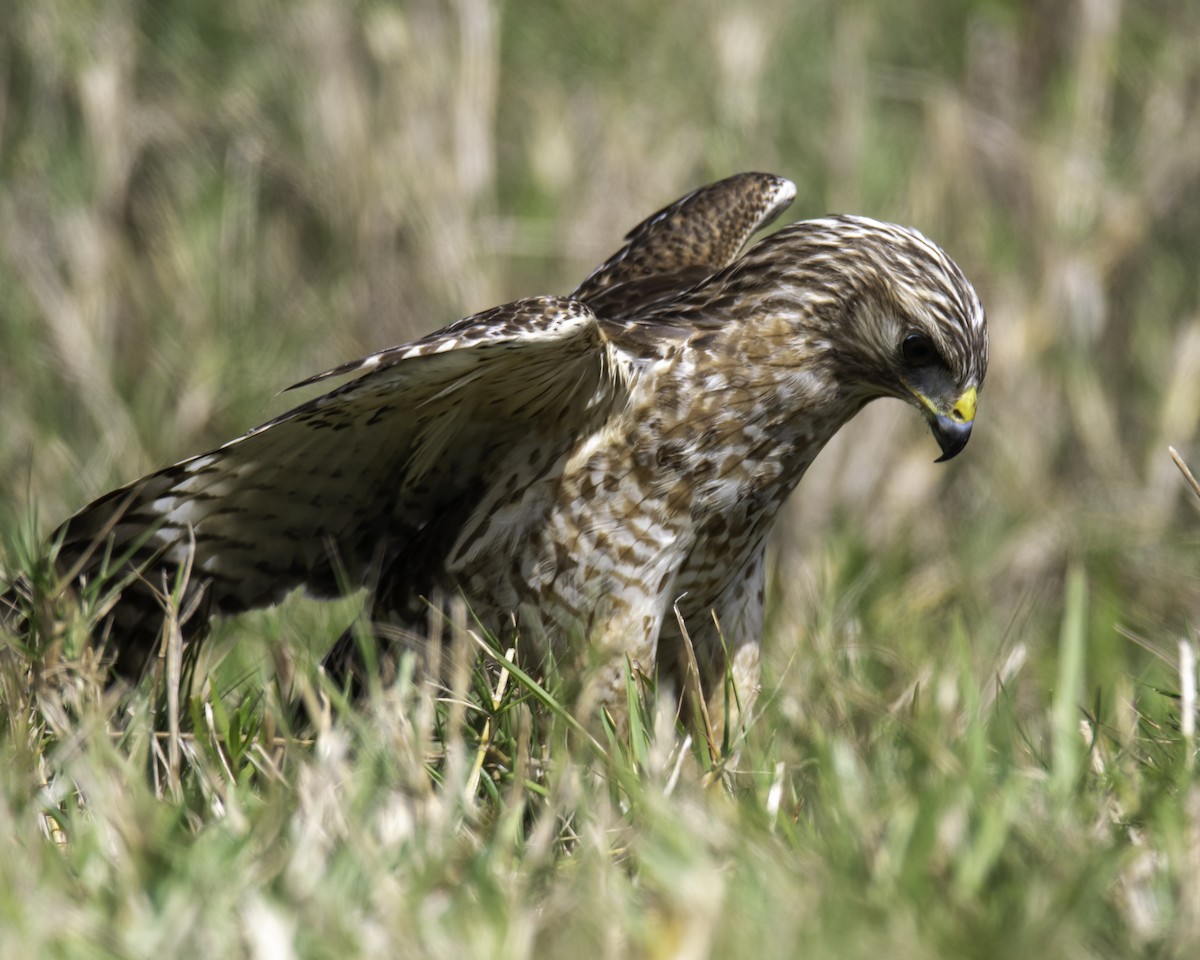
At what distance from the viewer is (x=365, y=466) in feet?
13.1

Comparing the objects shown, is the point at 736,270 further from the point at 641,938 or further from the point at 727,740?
the point at 641,938

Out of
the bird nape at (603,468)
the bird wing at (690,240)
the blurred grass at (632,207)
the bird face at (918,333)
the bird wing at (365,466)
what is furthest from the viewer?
the blurred grass at (632,207)

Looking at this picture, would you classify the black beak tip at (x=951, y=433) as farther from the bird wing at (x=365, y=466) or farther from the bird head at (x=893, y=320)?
the bird wing at (x=365, y=466)

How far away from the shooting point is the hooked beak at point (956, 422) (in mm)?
3928

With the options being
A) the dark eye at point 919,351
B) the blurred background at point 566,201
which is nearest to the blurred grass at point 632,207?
the blurred background at point 566,201

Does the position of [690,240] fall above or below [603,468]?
above

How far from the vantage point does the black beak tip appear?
392 centimetres

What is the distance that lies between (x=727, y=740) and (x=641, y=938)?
112 centimetres

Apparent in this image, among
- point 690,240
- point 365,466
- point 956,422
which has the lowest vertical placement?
point 956,422

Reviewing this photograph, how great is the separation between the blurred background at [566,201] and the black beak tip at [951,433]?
9.42 ft

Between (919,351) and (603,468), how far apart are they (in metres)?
0.79

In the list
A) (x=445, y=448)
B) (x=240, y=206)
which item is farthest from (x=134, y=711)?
(x=240, y=206)

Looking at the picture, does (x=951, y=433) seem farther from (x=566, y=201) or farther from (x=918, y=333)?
(x=566, y=201)

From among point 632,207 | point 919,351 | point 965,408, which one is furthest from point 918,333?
point 632,207
